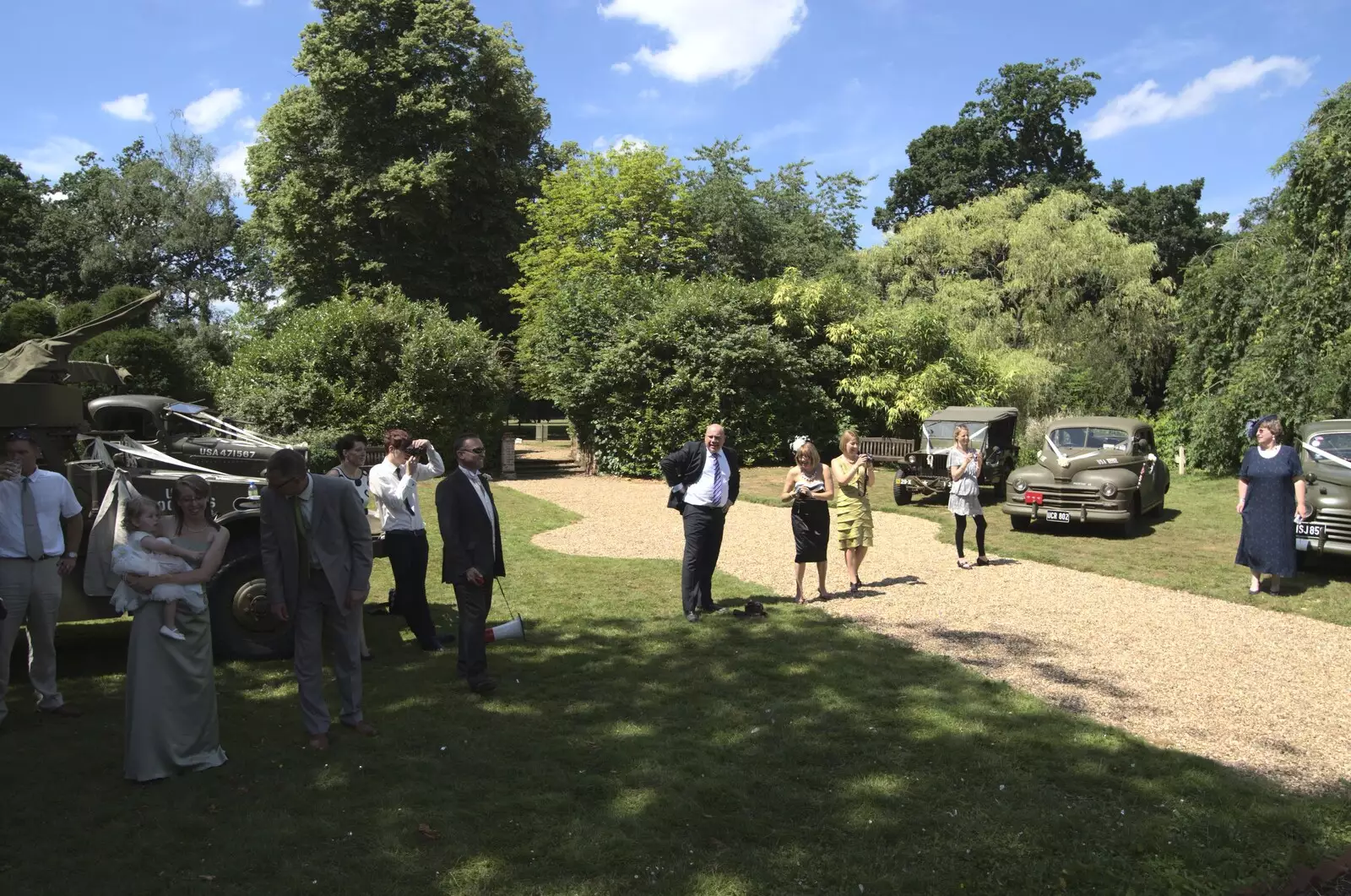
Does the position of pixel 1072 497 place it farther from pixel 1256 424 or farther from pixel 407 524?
pixel 407 524

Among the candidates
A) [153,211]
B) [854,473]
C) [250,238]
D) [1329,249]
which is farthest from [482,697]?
[153,211]

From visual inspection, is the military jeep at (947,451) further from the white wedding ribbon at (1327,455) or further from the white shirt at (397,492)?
the white shirt at (397,492)

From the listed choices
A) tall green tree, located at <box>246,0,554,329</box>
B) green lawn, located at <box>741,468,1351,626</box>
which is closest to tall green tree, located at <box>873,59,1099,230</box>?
tall green tree, located at <box>246,0,554,329</box>

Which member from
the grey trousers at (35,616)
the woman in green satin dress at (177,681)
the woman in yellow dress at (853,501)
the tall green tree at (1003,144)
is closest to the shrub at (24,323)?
the grey trousers at (35,616)

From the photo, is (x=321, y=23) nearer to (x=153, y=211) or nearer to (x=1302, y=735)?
(x=153, y=211)

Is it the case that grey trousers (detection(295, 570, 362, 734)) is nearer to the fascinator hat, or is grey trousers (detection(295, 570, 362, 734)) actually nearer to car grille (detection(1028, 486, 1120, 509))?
the fascinator hat

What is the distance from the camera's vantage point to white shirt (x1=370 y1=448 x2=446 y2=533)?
7.46 meters

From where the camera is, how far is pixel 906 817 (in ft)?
14.2

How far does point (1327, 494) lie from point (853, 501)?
5.45 meters

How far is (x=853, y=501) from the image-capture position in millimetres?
9328

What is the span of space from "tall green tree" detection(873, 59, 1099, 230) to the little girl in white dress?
46.2 metres

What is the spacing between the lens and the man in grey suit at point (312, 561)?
5.06 metres

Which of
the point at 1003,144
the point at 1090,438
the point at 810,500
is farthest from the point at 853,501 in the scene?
the point at 1003,144

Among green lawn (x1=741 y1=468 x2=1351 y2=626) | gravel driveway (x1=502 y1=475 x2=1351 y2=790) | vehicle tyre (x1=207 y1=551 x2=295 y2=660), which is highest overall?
vehicle tyre (x1=207 y1=551 x2=295 y2=660)
